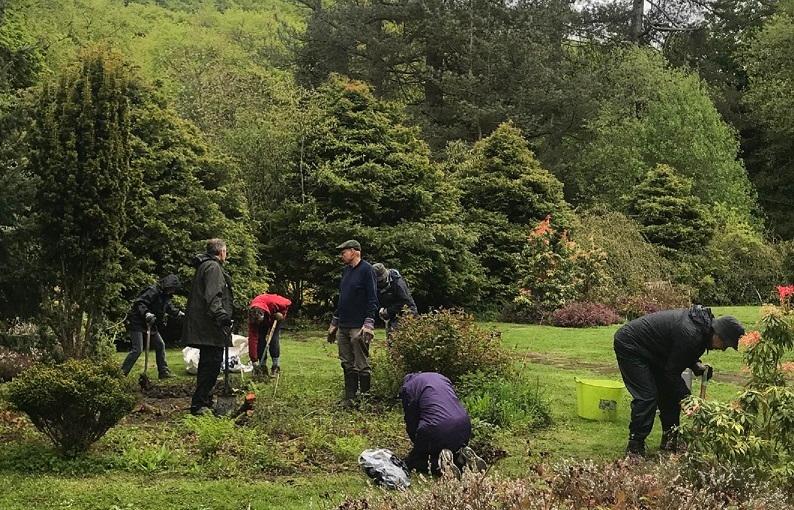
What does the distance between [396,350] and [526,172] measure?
45.0 feet

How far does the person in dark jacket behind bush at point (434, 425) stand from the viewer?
18.1ft

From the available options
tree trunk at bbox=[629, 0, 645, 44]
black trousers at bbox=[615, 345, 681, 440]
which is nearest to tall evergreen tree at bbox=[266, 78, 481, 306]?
black trousers at bbox=[615, 345, 681, 440]

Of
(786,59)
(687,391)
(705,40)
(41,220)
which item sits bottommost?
(687,391)

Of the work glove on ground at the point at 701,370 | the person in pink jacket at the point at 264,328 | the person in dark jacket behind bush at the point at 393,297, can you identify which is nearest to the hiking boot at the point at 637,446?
the work glove on ground at the point at 701,370

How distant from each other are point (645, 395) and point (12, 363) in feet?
24.6

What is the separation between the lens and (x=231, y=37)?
1612 inches

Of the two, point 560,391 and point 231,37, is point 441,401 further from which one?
point 231,37

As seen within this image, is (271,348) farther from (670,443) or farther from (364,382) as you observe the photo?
(670,443)

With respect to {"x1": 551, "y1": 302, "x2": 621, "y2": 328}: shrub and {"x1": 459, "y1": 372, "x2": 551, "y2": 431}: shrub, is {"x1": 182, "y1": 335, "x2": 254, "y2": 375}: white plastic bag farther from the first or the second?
{"x1": 551, "y1": 302, "x2": 621, "y2": 328}: shrub

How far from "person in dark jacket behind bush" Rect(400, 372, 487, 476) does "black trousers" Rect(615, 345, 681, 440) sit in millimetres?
1640

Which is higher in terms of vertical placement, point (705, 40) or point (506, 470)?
point (705, 40)

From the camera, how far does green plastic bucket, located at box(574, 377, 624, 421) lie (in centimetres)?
772

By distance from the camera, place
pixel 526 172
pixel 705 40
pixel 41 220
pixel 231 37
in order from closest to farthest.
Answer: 1. pixel 41 220
2. pixel 526 172
3. pixel 705 40
4. pixel 231 37

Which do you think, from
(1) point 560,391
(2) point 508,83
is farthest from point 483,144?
(1) point 560,391
